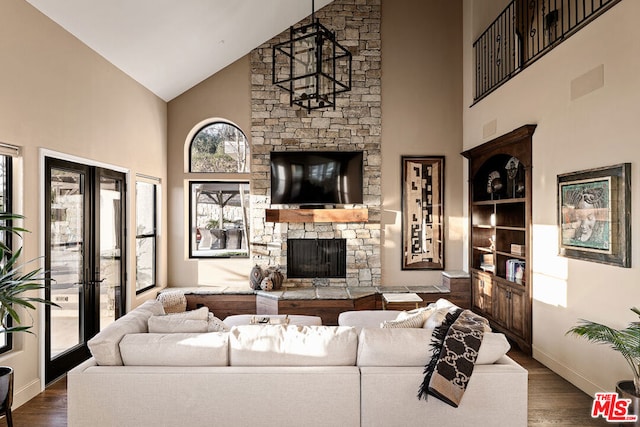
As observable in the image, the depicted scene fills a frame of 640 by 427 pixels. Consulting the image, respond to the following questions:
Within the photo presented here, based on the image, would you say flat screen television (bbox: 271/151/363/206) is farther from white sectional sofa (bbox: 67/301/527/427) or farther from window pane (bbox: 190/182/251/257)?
white sectional sofa (bbox: 67/301/527/427)

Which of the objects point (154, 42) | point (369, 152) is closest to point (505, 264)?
point (369, 152)

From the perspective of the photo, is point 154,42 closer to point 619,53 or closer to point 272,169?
point 272,169

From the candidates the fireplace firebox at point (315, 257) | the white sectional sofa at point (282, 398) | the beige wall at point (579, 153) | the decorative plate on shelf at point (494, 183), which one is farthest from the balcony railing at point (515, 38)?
the white sectional sofa at point (282, 398)

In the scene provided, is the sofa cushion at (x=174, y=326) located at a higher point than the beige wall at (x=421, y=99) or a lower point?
lower

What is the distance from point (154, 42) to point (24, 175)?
2.30 m

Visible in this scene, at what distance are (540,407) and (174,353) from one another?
9.74 ft

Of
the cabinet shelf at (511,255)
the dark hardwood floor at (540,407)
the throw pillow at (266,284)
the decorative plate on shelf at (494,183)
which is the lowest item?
the dark hardwood floor at (540,407)

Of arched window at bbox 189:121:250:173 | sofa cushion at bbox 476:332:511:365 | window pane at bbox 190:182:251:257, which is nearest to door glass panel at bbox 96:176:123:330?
window pane at bbox 190:182:251:257

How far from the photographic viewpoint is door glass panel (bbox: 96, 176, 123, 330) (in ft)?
17.1

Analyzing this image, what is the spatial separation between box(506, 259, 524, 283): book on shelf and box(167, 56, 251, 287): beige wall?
3.90m

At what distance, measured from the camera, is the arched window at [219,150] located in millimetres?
7270

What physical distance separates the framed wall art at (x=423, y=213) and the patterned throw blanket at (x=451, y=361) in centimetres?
427

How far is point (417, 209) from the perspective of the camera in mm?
7109

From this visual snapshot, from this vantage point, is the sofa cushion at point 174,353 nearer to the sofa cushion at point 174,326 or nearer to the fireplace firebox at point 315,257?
the sofa cushion at point 174,326
